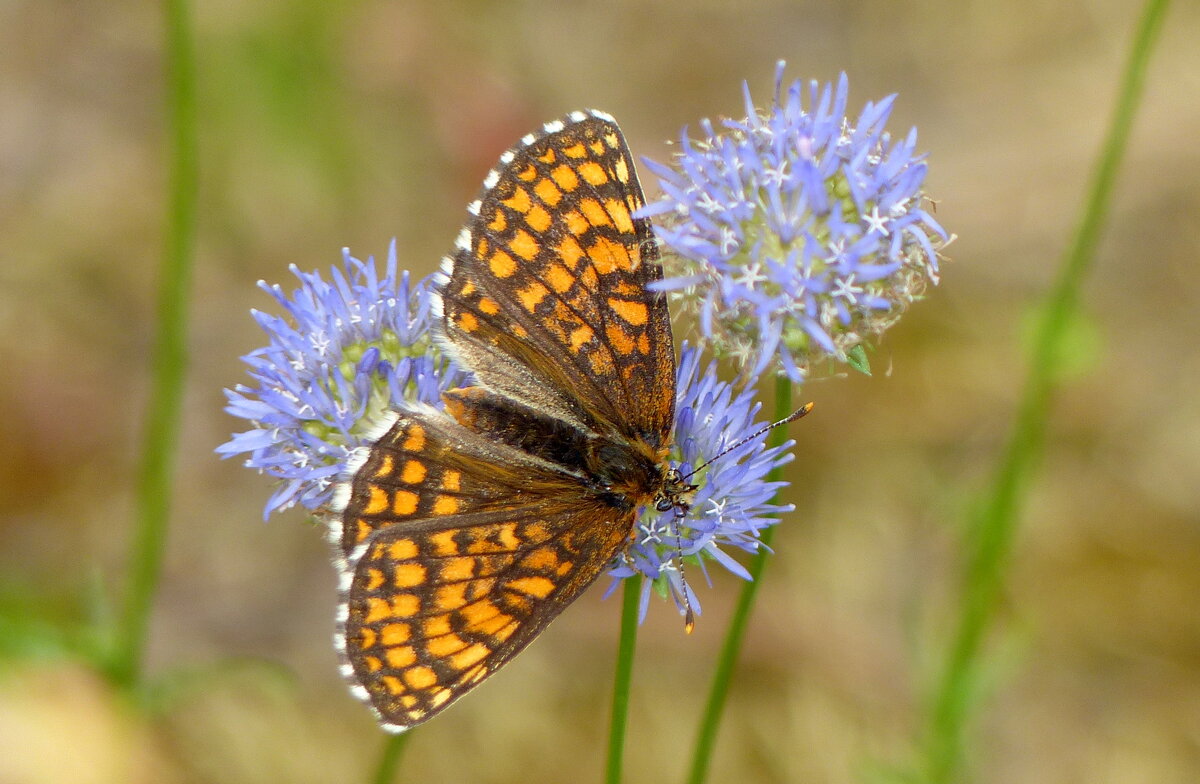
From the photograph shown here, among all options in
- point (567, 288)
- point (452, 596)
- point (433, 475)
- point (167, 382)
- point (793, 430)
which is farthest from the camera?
point (793, 430)

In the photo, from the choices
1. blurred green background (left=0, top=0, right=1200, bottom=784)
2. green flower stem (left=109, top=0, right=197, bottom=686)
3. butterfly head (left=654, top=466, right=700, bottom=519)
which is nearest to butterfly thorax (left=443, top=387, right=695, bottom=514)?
butterfly head (left=654, top=466, right=700, bottom=519)

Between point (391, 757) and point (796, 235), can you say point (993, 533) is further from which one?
point (391, 757)

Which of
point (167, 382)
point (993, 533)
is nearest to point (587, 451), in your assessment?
point (167, 382)

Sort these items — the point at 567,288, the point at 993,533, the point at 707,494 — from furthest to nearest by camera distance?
the point at 993,533
the point at 567,288
the point at 707,494

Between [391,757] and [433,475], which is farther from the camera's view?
[391,757]

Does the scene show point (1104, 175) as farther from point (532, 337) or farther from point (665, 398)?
point (532, 337)

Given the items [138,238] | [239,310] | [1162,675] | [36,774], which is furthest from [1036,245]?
[36,774]
